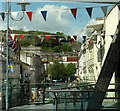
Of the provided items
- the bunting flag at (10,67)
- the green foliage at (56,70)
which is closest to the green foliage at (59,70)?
the green foliage at (56,70)

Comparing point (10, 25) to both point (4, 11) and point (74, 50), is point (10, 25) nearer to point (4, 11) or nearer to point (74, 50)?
point (4, 11)

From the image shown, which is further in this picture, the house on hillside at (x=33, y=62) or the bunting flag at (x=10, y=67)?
the bunting flag at (x=10, y=67)

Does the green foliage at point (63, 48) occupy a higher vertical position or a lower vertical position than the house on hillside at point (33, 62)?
higher

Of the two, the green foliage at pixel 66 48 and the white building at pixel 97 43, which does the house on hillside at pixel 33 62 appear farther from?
the white building at pixel 97 43

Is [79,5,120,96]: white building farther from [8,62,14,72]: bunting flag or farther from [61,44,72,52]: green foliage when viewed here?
[8,62,14,72]: bunting flag

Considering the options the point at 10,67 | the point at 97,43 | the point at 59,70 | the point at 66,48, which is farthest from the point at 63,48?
the point at 10,67

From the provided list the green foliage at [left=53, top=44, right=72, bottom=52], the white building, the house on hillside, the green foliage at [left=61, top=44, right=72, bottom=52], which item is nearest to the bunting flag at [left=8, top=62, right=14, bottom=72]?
the house on hillside

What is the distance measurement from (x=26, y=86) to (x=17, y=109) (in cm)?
46

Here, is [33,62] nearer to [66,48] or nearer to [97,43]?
[66,48]

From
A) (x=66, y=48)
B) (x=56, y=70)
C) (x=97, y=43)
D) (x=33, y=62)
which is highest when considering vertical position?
(x=97, y=43)

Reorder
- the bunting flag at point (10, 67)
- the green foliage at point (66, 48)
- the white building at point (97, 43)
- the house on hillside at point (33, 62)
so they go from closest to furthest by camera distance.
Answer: the white building at point (97, 43) < the house on hillside at point (33, 62) < the green foliage at point (66, 48) < the bunting flag at point (10, 67)

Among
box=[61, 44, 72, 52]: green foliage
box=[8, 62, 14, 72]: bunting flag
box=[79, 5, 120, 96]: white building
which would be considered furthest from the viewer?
box=[8, 62, 14, 72]: bunting flag

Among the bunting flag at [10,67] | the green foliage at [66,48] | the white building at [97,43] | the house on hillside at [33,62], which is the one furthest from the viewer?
the bunting flag at [10,67]

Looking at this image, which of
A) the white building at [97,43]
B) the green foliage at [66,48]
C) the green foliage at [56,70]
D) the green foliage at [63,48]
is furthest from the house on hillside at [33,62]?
the white building at [97,43]
